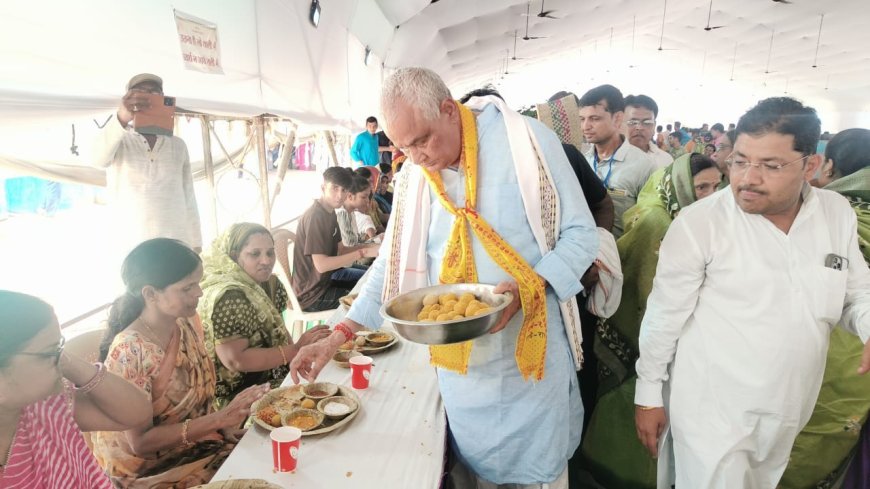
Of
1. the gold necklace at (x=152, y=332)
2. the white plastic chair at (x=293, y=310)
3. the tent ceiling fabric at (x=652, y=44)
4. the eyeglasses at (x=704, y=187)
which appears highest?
the tent ceiling fabric at (x=652, y=44)

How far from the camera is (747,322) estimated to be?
1.50 m

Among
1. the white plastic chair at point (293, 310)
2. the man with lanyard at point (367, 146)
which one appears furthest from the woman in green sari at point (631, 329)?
the man with lanyard at point (367, 146)

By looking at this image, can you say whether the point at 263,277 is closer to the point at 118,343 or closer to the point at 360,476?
the point at 118,343

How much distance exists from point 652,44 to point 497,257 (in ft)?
73.5

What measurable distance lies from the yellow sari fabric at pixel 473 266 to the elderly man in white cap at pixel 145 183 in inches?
76.9

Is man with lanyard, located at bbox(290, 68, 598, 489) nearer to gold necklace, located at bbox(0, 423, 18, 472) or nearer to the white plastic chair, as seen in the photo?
gold necklace, located at bbox(0, 423, 18, 472)

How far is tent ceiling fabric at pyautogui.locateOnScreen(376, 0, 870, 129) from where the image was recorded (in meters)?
10.4

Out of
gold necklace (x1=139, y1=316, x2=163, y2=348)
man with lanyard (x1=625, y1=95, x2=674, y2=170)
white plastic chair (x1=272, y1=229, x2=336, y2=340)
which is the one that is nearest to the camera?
gold necklace (x1=139, y1=316, x2=163, y2=348)

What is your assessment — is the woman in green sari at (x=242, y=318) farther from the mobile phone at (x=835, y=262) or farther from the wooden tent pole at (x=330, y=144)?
the wooden tent pole at (x=330, y=144)

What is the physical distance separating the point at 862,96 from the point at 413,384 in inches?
1109

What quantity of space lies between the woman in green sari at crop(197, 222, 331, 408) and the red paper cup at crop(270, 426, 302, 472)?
871mm

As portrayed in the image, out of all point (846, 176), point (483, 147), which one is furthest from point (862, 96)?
point (483, 147)

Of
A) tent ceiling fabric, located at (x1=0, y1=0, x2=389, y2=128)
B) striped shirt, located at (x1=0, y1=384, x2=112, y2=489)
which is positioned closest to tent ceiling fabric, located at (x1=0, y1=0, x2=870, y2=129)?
tent ceiling fabric, located at (x1=0, y1=0, x2=389, y2=128)

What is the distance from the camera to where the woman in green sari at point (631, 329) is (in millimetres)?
2131
